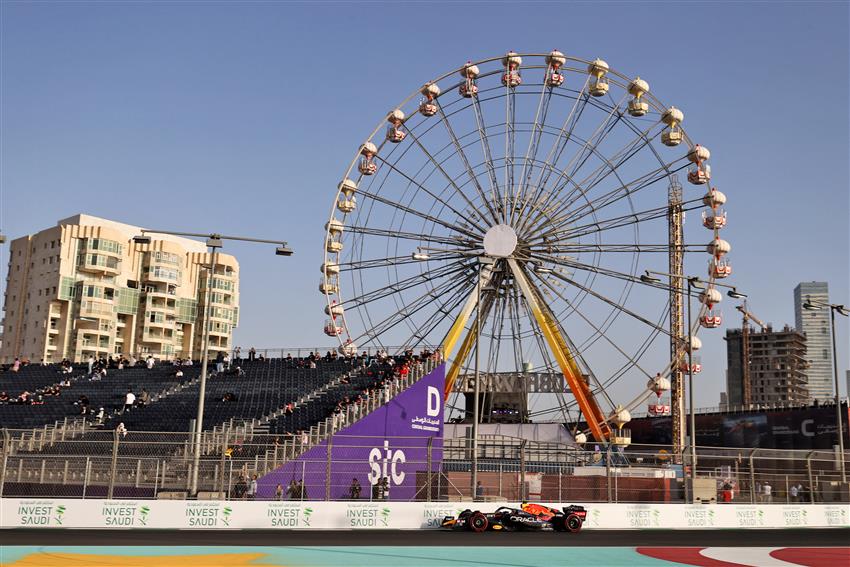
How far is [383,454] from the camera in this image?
3281cm

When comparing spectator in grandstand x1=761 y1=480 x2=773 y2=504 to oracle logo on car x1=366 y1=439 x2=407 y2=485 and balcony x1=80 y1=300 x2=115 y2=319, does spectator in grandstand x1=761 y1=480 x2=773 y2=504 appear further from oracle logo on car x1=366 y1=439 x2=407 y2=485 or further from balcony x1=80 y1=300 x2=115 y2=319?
balcony x1=80 y1=300 x2=115 y2=319

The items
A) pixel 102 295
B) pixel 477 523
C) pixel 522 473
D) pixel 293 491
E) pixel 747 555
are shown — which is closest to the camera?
pixel 747 555

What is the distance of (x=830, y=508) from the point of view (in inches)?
1230

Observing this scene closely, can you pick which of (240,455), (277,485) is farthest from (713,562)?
(240,455)

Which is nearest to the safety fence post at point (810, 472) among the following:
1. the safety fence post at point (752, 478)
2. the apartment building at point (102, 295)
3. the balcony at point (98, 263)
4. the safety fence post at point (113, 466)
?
the safety fence post at point (752, 478)

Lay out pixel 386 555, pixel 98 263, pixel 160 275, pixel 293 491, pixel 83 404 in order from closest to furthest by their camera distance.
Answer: pixel 386 555
pixel 293 491
pixel 83 404
pixel 98 263
pixel 160 275

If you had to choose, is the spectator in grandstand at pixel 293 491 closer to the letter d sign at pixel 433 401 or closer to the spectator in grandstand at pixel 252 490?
the spectator in grandstand at pixel 252 490

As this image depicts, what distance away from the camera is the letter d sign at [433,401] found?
40.9 m

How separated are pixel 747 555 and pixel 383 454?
15.3m

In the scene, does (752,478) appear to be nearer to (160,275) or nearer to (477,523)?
(477,523)

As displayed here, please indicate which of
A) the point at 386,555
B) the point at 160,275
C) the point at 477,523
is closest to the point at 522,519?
the point at 477,523

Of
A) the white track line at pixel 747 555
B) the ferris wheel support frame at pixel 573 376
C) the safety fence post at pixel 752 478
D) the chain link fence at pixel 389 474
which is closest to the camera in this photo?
the white track line at pixel 747 555

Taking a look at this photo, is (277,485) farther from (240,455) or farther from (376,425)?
(376,425)

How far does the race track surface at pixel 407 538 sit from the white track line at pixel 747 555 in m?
0.99
